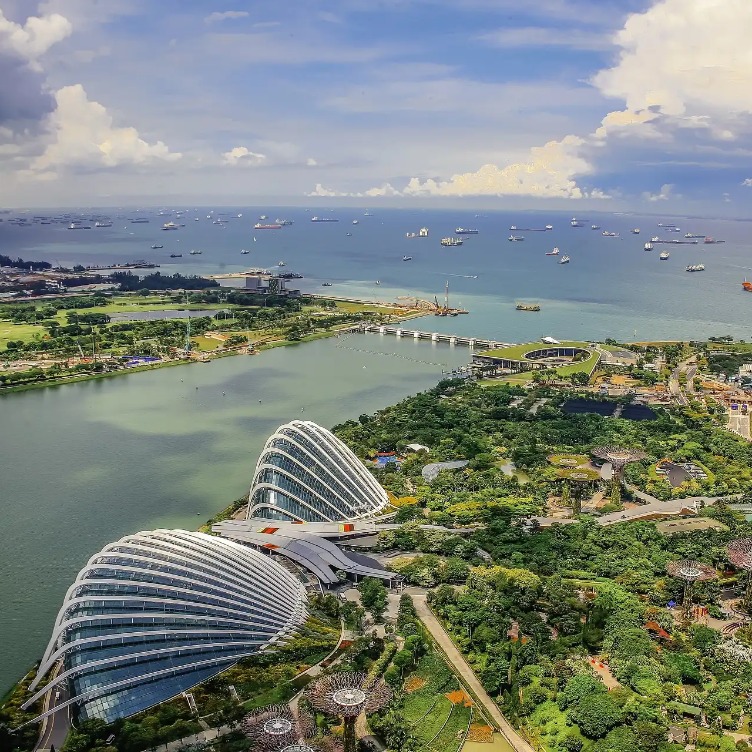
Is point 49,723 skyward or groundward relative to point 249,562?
groundward

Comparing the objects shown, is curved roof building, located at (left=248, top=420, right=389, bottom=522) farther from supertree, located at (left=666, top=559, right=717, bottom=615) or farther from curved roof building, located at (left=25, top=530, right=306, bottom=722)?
supertree, located at (left=666, top=559, right=717, bottom=615)

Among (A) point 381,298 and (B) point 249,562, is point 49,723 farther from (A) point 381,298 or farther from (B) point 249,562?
(A) point 381,298

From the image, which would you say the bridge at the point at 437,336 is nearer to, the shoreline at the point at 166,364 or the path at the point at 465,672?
the shoreline at the point at 166,364

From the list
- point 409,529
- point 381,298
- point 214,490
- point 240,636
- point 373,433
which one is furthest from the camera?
point 381,298

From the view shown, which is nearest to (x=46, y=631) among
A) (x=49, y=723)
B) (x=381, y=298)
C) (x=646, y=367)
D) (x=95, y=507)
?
(x=49, y=723)

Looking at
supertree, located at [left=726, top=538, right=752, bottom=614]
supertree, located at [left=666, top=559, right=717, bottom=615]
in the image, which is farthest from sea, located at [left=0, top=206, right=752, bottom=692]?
supertree, located at [left=726, top=538, right=752, bottom=614]

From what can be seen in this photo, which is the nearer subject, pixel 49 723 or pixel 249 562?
pixel 49 723

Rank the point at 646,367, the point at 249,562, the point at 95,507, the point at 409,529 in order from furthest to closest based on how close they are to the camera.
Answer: the point at 646,367 → the point at 95,507 → the point at 409,529 → the point at 249,562

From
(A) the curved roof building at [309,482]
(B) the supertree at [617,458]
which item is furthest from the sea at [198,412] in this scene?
(B) the supertree at [617,458]
